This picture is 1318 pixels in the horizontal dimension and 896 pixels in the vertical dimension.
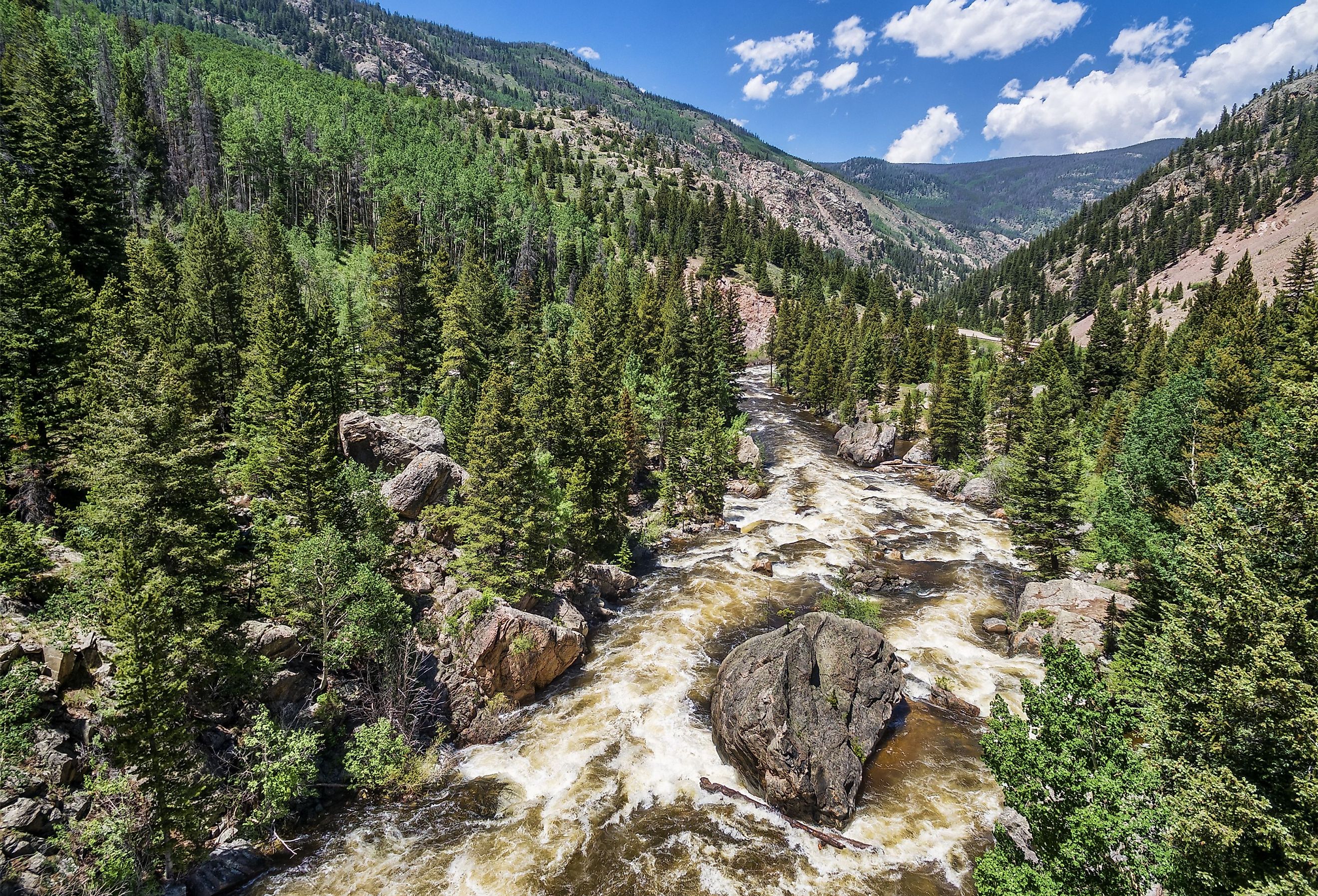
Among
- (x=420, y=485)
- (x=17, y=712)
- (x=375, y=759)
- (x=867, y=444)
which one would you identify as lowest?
(x=375, y=759)

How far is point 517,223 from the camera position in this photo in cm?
11662

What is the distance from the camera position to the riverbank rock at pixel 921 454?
242ft

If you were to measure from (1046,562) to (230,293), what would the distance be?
6550 cm

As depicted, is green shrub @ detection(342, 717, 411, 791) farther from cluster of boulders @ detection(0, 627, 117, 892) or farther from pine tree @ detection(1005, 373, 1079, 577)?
pine tree @ detection(1005, 373, 1079, 577)

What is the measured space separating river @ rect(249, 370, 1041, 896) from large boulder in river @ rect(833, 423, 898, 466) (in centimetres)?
3238

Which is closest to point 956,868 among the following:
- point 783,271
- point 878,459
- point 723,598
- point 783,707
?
point 783,707

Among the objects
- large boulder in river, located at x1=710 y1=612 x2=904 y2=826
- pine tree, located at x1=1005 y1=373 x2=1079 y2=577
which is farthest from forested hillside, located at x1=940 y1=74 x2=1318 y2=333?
large boulder in river, located at x1=710 y1=612 x2=904 y2=826

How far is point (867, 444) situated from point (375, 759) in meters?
64.5

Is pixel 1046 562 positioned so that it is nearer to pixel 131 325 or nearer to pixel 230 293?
pixel 131 325

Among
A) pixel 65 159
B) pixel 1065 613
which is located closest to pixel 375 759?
pixel 1065 613

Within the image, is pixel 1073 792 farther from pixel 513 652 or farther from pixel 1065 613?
pixel 1065 613

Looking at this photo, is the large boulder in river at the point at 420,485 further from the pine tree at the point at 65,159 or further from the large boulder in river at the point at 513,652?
the pine tree at the point at 65,159

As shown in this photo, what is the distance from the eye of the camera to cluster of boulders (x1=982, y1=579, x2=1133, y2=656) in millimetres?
30078

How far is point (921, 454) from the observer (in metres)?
74.4
